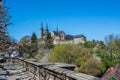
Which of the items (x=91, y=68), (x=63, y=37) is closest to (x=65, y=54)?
(x=91, y=68)

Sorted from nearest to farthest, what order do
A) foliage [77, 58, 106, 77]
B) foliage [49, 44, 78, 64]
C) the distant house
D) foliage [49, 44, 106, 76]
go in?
foliage [77, 58, 106, 77] → foliage [49, 44, 106, 76] → foliage [49, 44, 78, 64] → the distant house

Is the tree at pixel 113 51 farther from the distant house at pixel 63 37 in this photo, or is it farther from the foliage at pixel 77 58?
the distant house at pixel 63 37

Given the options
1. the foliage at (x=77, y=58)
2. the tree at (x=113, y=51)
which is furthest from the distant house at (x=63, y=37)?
the foliage at (x=77, y=58)

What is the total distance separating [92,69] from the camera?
228 feet

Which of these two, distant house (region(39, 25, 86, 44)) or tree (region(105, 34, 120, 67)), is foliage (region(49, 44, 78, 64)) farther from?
distant house (region(39, 25, 86, 44))

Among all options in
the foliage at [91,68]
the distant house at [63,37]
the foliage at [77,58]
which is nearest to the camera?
the foliage at [91,68]

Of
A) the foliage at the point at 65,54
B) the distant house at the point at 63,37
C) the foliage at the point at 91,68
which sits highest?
the distant house at the point at 63,37

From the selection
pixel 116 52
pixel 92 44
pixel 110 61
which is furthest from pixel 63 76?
pixel 92 44

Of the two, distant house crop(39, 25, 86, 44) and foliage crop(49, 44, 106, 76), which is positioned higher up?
distant house crop(39, 25, 86, 44)

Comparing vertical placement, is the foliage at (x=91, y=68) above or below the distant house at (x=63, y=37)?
below

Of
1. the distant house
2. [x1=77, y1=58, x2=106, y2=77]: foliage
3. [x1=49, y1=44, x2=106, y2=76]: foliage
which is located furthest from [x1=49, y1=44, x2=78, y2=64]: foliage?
the distant house

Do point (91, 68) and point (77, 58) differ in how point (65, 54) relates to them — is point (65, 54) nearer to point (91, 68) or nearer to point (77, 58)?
point (77, 58)

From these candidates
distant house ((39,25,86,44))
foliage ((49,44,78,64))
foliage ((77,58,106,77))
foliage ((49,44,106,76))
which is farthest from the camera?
distant house ((39,25,86,44))

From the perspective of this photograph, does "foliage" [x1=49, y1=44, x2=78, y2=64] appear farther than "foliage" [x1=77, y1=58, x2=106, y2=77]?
Yes
